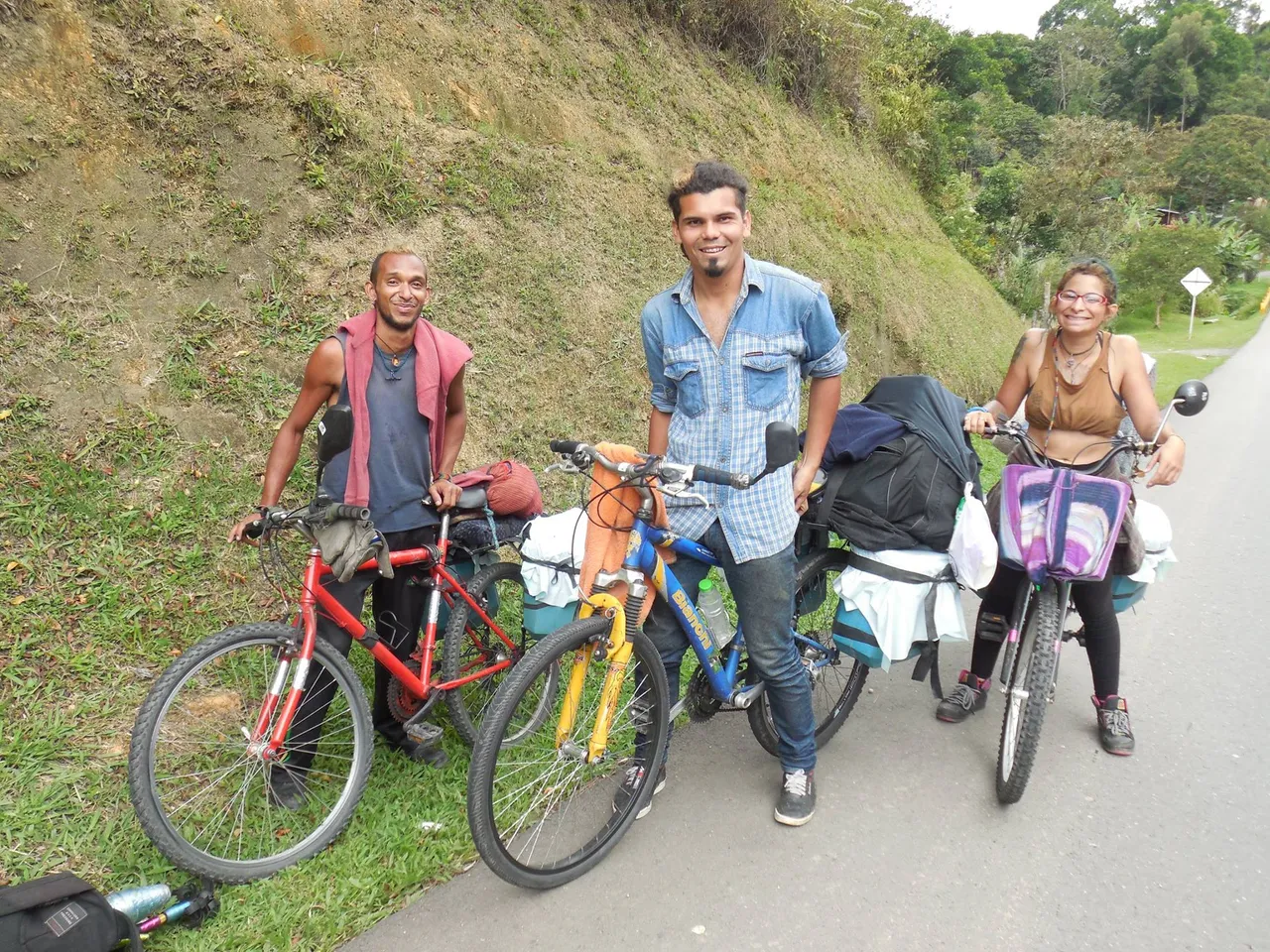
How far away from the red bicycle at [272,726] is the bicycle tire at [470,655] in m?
0.01

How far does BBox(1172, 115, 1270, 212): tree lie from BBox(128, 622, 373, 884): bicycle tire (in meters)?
70.2

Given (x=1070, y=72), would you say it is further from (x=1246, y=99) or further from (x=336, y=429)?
A: (x=336, y=429)

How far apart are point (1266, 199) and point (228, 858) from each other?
74.4 m

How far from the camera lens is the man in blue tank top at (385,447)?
3213mm

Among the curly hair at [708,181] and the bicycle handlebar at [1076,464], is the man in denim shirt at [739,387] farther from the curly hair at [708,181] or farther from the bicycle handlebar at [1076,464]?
the bicycle handlebar at [1076,464]

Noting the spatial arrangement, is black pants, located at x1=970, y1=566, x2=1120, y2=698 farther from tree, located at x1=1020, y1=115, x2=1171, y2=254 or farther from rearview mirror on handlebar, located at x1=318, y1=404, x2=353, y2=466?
tree, located at x1=1020, y1=115, x2=1171, y2=254

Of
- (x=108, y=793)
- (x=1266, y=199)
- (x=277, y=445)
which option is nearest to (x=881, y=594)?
(x=277, y=445)

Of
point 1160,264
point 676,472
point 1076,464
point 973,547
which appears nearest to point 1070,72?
point 1160,264

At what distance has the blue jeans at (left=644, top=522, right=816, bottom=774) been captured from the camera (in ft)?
10.2

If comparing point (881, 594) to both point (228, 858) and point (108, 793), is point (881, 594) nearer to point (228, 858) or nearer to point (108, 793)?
point (228, 858)

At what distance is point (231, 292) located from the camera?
4.76 m

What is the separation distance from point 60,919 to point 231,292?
3.39 meters

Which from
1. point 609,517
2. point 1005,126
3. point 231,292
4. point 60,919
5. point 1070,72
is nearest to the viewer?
point 60,919

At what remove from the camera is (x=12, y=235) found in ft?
13.6
